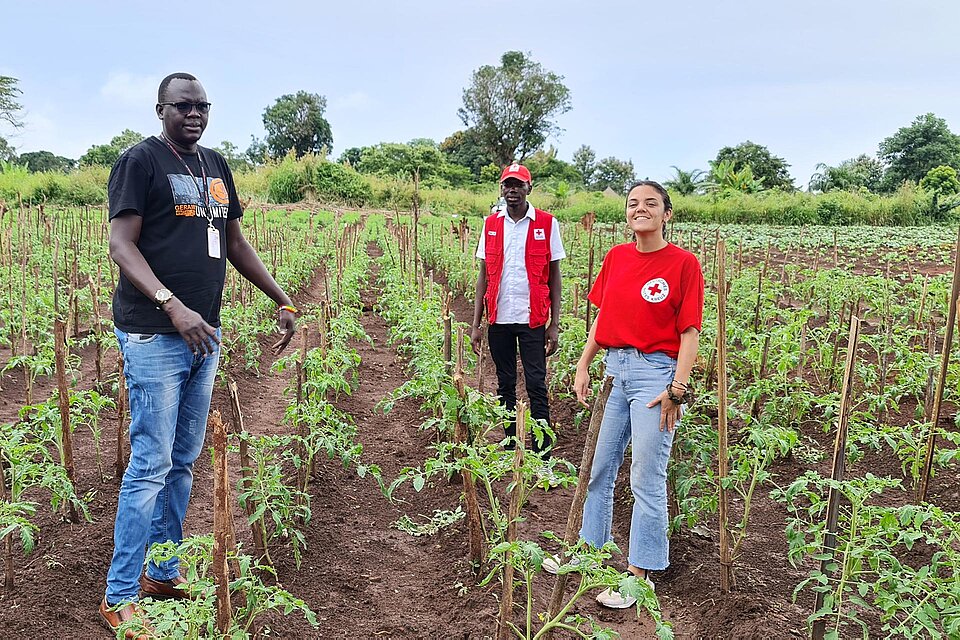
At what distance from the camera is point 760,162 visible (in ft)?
136

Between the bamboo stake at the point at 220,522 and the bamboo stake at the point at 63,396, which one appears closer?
the bamboo stake at the point at 220,522

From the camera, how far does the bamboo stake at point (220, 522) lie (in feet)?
6.19

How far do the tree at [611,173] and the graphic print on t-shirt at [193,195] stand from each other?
170 feet

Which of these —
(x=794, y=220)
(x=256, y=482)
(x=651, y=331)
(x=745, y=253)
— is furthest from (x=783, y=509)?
(x=794, y=220)

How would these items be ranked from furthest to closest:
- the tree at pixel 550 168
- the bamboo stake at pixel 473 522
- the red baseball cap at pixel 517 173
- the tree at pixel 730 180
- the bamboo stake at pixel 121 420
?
the tree at pixel 550 168
the tree at pixel 730 180
the red baseball cap at pixel 517 173
the bamboo stake at pixel 121 420
the bamboo stake at pixel 473 522

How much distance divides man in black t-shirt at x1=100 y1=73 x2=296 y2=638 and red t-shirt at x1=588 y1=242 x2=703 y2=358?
1681mm

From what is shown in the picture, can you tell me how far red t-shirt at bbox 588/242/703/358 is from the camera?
303cm

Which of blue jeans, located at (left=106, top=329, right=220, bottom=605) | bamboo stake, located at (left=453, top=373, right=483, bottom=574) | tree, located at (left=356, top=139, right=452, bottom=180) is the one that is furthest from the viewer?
tree, located at (left=356, top=139, right=452, bottom=180)

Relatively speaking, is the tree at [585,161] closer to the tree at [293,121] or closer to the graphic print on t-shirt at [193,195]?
the tree at [293,121]

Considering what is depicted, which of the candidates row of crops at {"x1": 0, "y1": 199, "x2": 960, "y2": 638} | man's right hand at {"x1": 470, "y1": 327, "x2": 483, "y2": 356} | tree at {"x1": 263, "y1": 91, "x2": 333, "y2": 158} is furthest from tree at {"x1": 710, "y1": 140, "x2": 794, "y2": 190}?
man's right hand at {"x1": 470, "y1": 327, "x2": 483, "y2": 356}

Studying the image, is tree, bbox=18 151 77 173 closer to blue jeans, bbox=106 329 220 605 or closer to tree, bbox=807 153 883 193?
tree, bbox=807 153 883 193

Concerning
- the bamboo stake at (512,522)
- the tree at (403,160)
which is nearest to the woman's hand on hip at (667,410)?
the bamboo stake at (512,522)

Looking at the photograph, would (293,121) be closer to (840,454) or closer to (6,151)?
(6,151)

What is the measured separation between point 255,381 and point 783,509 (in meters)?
4.71
